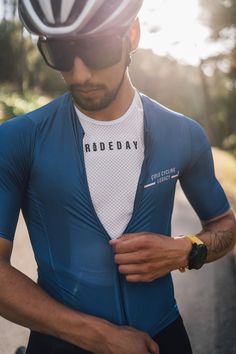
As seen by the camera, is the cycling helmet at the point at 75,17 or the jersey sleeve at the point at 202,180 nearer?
the cycling helmet at the point at 75,17

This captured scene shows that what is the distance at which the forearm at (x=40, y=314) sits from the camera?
1563 mm

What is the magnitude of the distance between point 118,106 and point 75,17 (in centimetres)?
43

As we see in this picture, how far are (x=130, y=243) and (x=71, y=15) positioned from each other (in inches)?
33.9

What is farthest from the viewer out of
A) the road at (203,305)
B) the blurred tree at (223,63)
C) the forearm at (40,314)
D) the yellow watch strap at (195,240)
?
the blurred tree at (223,63)

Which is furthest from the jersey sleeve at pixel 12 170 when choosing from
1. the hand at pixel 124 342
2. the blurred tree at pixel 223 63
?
the blurred tree at pixel 223 63

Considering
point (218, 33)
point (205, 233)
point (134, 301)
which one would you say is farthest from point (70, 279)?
point (218, 33)

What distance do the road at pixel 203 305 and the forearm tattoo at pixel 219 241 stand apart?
8.57ft

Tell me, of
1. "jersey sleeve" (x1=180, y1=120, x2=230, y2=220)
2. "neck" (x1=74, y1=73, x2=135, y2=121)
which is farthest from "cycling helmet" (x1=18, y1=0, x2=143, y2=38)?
"jersey sleeve" (x1=180, y1=120, x2=230, y2=220)

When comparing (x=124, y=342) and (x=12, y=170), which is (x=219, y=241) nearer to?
(x=124, y=342)

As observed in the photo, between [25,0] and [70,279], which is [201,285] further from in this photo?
[25,0]

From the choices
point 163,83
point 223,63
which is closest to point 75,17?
point 223,63

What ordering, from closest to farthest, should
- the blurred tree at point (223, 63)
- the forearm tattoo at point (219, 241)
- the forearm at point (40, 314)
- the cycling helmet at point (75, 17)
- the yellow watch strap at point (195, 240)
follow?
the forearm at point (40, 314) < the cycling helmet at point (75, 17) < the yellow watch strap at point (195, 240) < the forearm tattoo at point (219, 241) < the blurred tree at point (223, 63)

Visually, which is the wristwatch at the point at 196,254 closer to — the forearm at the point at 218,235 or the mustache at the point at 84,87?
the forearm at the point at 218,235

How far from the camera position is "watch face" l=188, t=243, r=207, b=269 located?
1975mm
